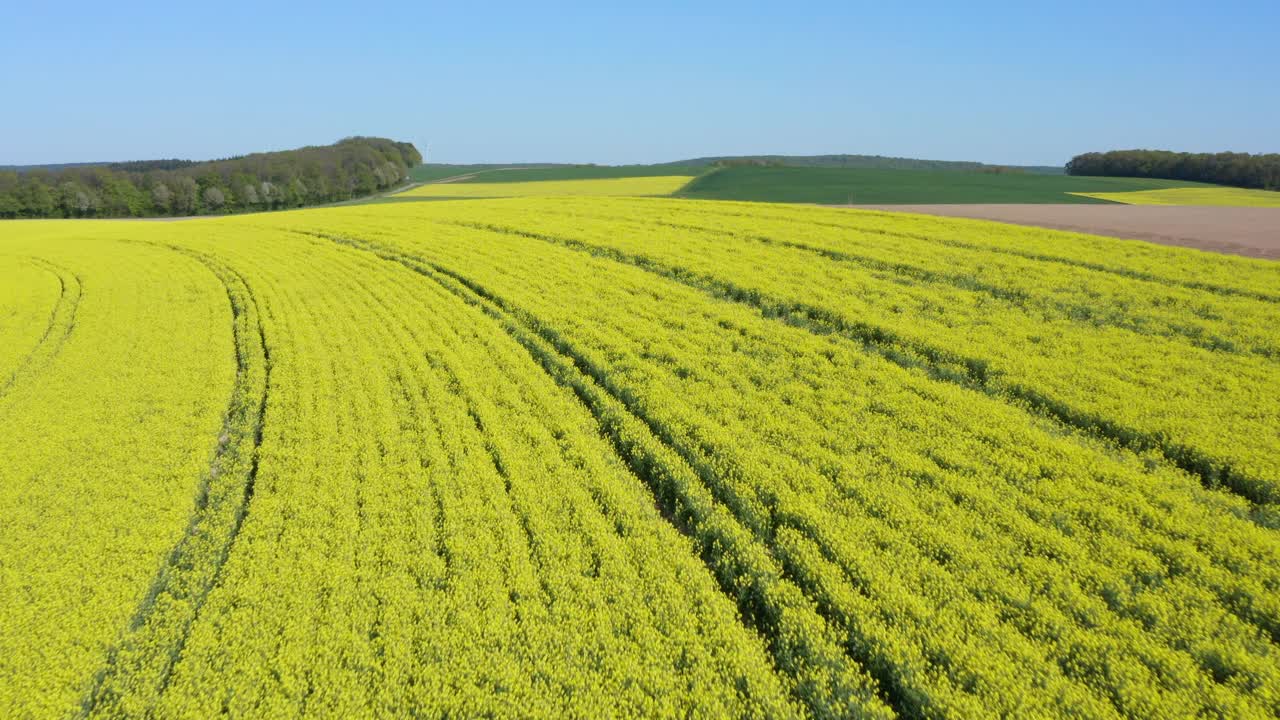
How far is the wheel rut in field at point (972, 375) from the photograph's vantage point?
991 centimetres

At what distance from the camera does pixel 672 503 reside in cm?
1034

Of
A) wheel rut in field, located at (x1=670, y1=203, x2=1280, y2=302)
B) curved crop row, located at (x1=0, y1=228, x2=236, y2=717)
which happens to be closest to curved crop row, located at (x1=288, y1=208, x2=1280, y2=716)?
curved crop row, located at (x1=0, y1=228, x2=236, y2=717)

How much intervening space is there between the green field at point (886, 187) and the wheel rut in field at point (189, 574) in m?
49.4

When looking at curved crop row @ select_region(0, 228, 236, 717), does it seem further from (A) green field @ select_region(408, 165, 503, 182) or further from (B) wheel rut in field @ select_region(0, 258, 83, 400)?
(A) green field @ select_region(408, 165, 503, 182)

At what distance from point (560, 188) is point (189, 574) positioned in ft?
266

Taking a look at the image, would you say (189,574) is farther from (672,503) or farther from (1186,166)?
(1186,166)

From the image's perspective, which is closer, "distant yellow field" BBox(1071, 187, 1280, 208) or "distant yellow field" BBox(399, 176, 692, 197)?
"distant yellow field" BBox(1071, 187, 1280, 208)

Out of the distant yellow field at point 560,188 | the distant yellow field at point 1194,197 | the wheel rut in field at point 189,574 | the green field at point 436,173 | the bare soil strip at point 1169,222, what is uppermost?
the green field at point 436,173

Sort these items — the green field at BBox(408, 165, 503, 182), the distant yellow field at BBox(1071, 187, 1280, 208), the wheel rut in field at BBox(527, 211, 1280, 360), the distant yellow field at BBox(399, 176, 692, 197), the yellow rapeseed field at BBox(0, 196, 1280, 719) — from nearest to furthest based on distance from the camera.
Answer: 1. the yellow rapeseed field at BBox(0, 196, 1280, 719)
2. the wheel rut in field at BBox(527, 211, 1280, 360)
3. the distant yellow field at BBox(1071, 187, 1280, 208)
4. the distant yellow field at BBox(399, 176, 692, 197)
5. the green field at BBox(408, 165, 503, 182)

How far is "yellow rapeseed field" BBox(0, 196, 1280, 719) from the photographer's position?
680 cm

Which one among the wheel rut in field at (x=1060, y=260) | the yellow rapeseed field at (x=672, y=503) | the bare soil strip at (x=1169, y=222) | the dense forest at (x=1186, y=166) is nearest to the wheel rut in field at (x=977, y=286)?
the yellow rapeseed field at (x=672, y=503)

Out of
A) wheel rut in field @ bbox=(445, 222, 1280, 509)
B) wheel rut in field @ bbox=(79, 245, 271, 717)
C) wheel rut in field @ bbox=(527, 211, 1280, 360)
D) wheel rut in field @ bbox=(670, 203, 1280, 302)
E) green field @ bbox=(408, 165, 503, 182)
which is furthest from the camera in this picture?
green field @ bbox=(408, 165, 503, 182)

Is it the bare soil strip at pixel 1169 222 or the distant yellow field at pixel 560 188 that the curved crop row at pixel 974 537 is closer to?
the bare soil strip at pixel 1169 222

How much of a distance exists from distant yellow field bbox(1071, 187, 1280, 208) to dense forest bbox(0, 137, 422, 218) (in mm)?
94360
